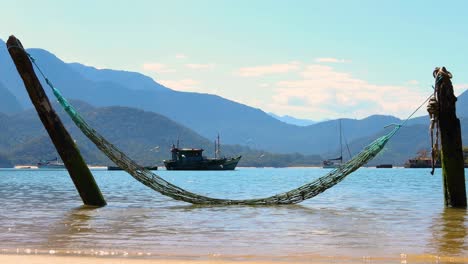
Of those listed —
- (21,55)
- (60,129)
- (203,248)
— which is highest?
(21,55)

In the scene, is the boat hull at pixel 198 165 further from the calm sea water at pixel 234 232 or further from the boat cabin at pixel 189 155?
the calm sea water at pixel 234 232

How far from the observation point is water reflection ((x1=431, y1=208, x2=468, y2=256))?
43.4ft

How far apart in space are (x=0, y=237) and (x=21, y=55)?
8217 mm

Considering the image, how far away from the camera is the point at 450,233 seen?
53.6 ft

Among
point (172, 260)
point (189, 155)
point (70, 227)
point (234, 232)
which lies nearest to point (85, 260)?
point (172, 260)

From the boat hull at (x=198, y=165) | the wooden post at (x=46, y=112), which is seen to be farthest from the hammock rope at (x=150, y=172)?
the boat hull at (x=198, y=165)

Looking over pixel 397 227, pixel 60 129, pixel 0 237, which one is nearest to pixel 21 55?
pixel 60 129

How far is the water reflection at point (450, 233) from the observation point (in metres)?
13.2

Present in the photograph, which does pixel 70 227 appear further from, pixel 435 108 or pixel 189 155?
pixel 189 155

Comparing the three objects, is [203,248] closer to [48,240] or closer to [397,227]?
[48,240]

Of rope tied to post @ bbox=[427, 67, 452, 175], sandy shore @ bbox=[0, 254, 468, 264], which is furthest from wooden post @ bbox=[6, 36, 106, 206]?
rope tied to post @ bbox=[427, 67, 452, 175]

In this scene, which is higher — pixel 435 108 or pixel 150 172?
pixel 435 108

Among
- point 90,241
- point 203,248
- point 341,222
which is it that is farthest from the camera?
point 341,222

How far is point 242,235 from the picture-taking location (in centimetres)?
1609
